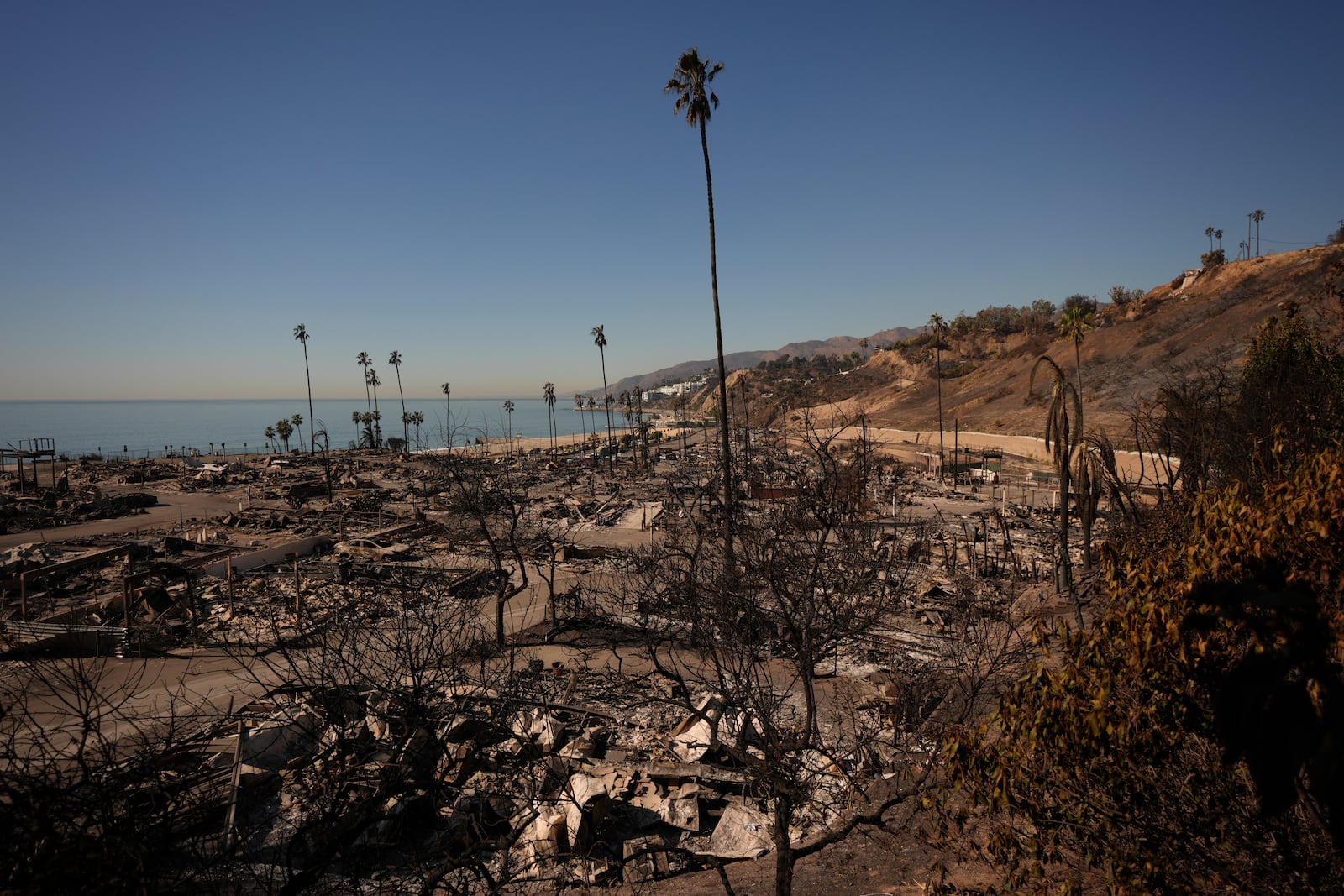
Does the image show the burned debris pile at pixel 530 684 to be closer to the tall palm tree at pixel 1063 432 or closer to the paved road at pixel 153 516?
the tall palm tree at pixel 1063 432

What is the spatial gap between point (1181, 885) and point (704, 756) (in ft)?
28.9

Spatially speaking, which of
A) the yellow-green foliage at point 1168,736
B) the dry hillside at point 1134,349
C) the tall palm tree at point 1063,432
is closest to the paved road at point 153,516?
the dry hillside at point 1134,349

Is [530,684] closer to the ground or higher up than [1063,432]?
closer to the ground

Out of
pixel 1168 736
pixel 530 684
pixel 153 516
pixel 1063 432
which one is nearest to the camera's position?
pixel 1168 736

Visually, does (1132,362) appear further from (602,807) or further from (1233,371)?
(602,807)

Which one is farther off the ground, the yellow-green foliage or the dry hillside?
the dry hillside

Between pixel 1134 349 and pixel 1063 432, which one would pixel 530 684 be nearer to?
pixel 1063 432

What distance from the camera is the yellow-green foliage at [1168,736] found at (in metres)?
3.92

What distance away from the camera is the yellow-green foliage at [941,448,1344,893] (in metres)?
3.92

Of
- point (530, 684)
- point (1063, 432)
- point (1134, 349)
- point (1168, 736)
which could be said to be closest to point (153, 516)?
point (530, 684)

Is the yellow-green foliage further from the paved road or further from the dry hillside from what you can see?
the paved road

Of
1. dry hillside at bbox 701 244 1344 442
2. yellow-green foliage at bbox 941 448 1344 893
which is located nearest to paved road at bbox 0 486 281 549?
dry hillside at bbox 701 244 1344 442

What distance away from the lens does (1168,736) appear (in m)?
4.38

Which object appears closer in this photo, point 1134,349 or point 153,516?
point 153,516
